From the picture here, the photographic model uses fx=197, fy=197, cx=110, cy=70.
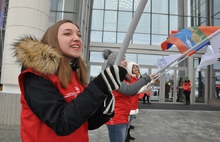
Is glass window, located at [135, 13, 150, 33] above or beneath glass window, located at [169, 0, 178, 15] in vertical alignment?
beneath

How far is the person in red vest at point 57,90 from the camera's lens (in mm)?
1055

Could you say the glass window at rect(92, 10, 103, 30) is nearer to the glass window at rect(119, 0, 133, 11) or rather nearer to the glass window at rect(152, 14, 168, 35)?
the glass window at rect(119, 0, 133, 11)

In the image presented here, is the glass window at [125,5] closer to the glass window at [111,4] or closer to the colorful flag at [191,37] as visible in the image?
the glass window at [111,4]

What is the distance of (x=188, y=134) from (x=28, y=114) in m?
5.68

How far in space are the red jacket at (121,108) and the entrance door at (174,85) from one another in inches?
539

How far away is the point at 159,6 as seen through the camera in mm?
17844

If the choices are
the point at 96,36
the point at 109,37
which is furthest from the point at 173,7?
the point at 96,36

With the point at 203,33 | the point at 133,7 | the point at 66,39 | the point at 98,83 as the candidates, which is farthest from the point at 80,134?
the point at 133,7

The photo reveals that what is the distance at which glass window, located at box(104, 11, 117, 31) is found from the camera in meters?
17.2

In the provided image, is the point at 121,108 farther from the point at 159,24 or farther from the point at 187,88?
the point at 159,24

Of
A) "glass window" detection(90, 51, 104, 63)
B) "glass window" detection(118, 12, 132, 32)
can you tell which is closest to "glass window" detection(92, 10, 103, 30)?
"glass window" detection(118, 12, 132, 32)

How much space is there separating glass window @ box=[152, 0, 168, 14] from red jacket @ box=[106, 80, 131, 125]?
16.3 meters

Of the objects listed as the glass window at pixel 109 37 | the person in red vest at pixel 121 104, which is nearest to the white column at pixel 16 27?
the person in red vest at pixel 121 104

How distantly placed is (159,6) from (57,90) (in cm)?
1830
